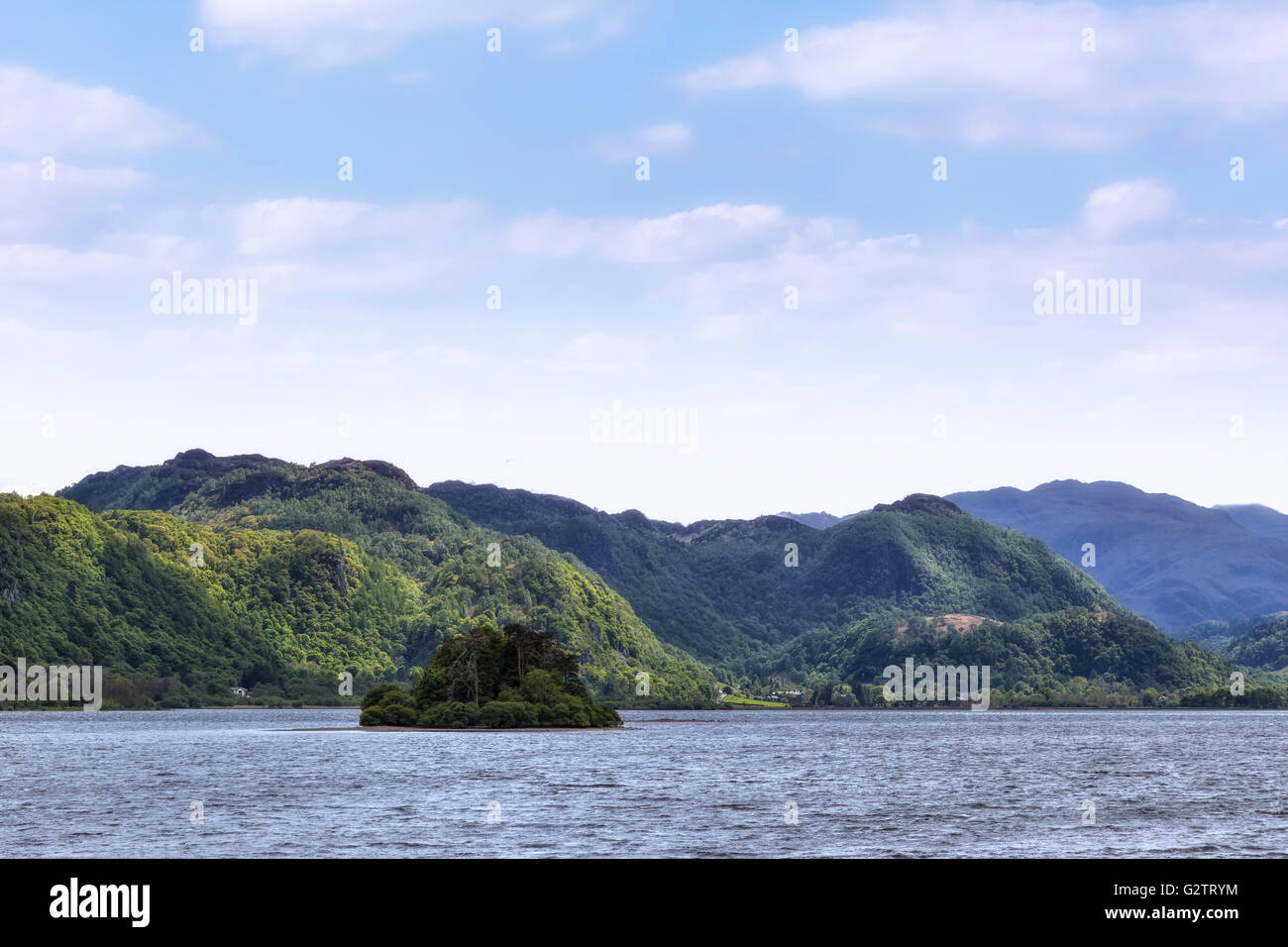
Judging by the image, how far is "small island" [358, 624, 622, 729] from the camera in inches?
7495

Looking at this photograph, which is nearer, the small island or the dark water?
the dark water

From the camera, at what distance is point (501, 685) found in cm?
19575

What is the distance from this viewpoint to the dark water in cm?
6338

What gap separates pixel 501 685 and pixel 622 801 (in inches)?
4349

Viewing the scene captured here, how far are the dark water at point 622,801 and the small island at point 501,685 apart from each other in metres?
26.5

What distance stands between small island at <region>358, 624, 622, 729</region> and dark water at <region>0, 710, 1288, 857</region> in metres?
26.5

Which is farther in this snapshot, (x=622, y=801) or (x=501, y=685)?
(x=501, y=685)

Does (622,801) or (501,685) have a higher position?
(622,801)

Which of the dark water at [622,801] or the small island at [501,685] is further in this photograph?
the small island at [501,685]

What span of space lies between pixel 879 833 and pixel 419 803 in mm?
30868

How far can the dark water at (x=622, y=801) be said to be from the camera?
6338 centimetres
